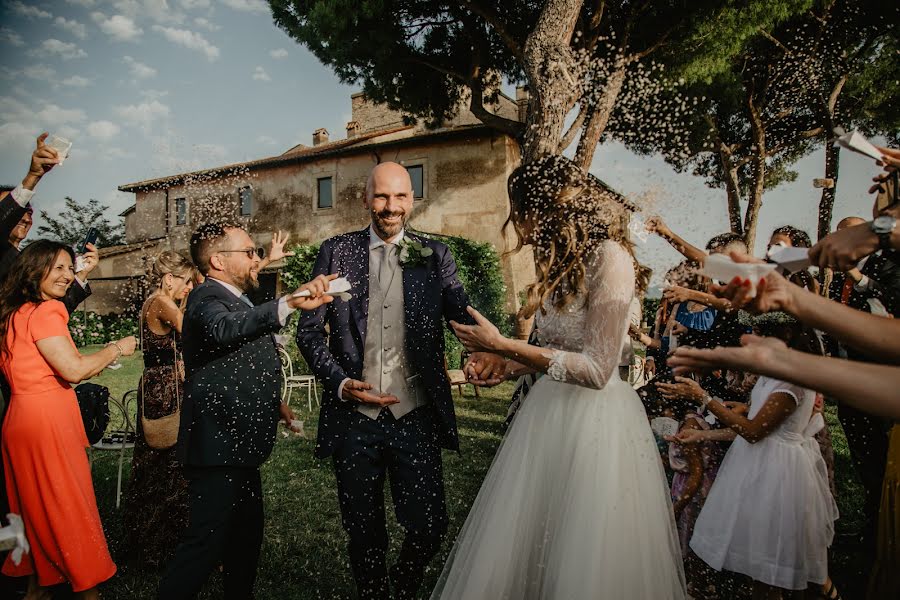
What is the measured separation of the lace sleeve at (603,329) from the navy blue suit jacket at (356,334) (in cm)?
84

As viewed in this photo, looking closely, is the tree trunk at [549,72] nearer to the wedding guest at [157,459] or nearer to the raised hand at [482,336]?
the wedding guest at [157,459]

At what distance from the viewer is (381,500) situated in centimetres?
265

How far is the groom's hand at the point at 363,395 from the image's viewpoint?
2441mm

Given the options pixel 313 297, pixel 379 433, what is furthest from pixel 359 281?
pixel 379 433

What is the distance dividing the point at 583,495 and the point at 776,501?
140 centimetres

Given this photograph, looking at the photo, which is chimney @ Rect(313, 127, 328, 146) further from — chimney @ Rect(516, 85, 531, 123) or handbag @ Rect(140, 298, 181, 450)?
handbag @ Rect(140, 298, 181, 450)

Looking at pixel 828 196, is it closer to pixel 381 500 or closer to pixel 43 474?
pixel 381 500

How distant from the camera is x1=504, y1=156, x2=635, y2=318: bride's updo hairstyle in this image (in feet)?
7.34

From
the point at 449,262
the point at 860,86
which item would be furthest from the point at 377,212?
the point at 860,86

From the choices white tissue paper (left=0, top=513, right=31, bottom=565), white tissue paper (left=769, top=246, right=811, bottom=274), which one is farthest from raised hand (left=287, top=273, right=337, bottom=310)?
white tissue paper (left=769, top=246, right=811, bottom=274)

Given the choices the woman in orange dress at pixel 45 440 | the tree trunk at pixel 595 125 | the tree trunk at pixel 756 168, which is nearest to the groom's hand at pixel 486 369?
the woman in orange dress at pixel 45 440

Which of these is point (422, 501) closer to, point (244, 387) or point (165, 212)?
point (244, 387)

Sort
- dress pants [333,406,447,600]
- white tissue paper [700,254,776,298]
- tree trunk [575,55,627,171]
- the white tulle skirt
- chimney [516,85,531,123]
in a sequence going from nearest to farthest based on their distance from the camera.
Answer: white tissue paper [700,254,776,298] → the white tulle skirt → dress pants [333,406,447,600] → tree trunk [575,55,627,171] → chimney [516,85,531,123]

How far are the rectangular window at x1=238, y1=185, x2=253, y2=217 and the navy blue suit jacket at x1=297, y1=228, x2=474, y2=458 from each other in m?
22.7
